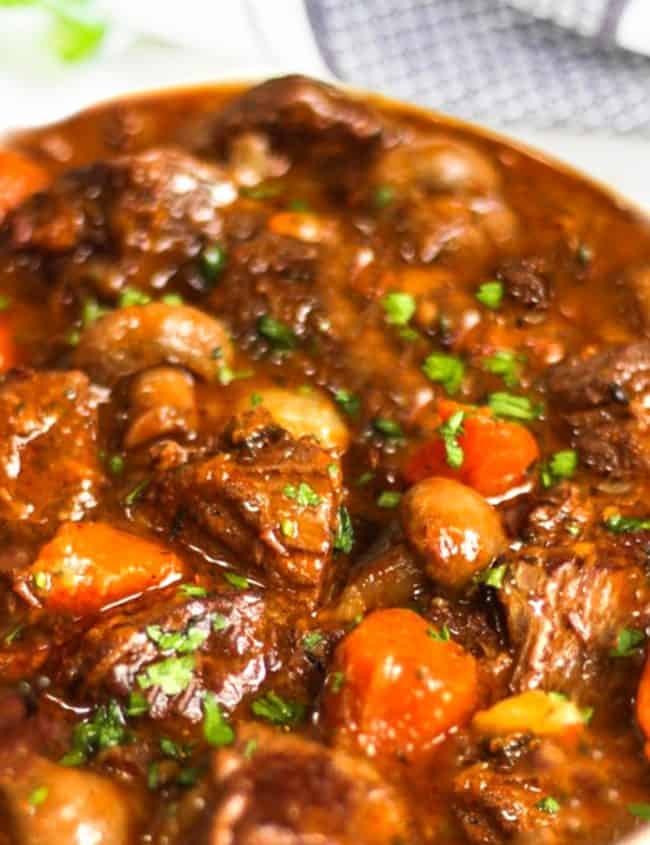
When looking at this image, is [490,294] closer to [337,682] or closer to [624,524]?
[624,524]

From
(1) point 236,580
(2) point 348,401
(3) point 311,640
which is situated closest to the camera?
(3) point 311,640

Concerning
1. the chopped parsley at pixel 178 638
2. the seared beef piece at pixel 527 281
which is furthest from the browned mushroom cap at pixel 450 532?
the seared beef piece at pixel 527 281

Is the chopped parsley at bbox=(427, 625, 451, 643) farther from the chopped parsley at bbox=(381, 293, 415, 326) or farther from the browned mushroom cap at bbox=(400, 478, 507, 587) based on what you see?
the chopped parsley at bbox=(381, 293, 415, 326)

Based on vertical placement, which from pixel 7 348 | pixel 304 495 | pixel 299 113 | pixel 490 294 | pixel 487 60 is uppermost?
pixel 487 60

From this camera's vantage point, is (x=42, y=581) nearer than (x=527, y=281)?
Yes

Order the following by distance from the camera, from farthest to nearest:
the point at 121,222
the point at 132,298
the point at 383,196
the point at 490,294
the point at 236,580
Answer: the point at 383,196 < the point at 121,222 < the point at 490,294 < the point at 132,298 < the point at 236,580

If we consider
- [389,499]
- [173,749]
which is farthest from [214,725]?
[389,499]

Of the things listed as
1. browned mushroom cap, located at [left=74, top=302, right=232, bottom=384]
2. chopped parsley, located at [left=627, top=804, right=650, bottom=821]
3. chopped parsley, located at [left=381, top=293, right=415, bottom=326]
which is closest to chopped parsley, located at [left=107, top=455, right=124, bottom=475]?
browned mushroom cap, located at [left=74, top=302, right=232, bottom=384]
